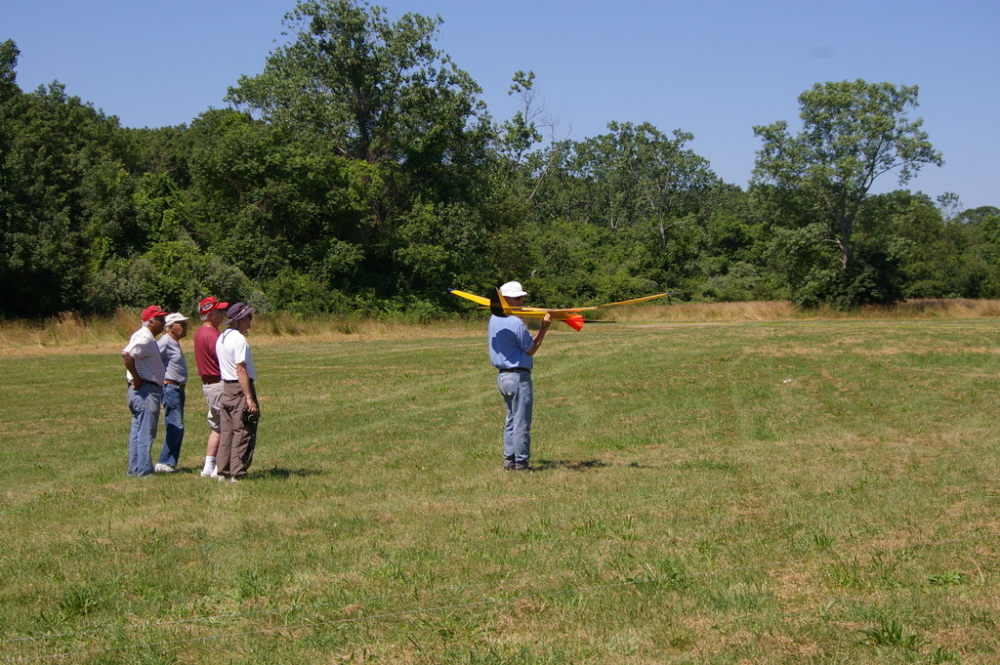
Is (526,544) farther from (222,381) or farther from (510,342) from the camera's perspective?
(222,381)

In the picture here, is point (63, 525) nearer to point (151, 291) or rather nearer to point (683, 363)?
point (683, 363)

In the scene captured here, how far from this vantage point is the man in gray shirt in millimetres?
11953

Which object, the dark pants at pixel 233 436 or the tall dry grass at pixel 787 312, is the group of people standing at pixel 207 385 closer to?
the dark pants at pixel 233 436

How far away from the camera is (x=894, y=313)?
5447 cm

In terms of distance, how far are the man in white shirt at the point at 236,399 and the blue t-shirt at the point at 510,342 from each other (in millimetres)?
2572

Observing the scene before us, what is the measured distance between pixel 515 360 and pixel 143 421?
425 cm

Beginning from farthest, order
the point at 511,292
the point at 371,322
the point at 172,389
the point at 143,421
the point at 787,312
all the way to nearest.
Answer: the point at 787,312
the point at 371,322
the point at 172,389
the point at 143,421
the point at 511,292

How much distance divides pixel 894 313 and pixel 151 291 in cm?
3759

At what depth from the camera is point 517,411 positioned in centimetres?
1121

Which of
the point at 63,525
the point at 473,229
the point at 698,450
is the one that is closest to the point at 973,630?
the point at 63,525

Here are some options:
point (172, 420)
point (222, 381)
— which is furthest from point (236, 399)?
point (172, 420)

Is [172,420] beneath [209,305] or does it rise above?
beneath

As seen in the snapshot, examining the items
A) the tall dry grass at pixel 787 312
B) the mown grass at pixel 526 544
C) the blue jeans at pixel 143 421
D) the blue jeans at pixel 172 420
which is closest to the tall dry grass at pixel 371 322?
the tall dry grass at pixel 787 312

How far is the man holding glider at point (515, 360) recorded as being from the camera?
11.0 metres
